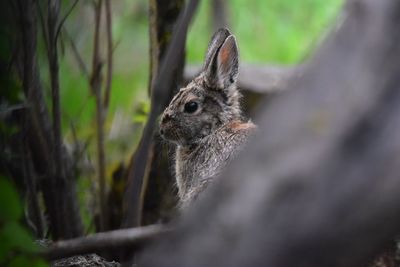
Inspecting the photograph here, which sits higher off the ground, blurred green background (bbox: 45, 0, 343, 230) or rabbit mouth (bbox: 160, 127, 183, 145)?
rabbit mouth (bbox: 160, 127, 183, 145)

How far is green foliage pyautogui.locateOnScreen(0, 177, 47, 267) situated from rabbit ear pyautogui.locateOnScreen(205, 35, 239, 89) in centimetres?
321


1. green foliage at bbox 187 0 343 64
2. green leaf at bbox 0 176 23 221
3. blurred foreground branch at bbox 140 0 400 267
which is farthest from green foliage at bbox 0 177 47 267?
green foliage at bbox 187 0 343 64

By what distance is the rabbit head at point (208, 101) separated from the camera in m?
5.80

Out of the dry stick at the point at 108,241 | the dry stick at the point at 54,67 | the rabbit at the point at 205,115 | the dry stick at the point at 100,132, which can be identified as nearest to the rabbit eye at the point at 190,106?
the rabbit at the point at 205,115

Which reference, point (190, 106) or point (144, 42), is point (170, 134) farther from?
point (144, 42)

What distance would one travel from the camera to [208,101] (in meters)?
5.92

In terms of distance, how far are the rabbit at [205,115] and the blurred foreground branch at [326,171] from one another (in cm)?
309

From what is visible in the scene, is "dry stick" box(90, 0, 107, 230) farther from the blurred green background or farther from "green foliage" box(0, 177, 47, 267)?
"green foliage" box(0, 177, 47, 267)

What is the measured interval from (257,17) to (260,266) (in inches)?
366

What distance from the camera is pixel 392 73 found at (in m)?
2.39

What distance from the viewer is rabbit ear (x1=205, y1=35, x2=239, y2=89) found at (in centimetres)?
576

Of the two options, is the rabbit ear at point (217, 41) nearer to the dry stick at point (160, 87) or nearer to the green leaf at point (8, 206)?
the dry stick at point (160, 87)

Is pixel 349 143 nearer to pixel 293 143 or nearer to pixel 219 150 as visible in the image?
pixel 293 143

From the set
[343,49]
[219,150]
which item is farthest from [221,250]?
[219,150]
